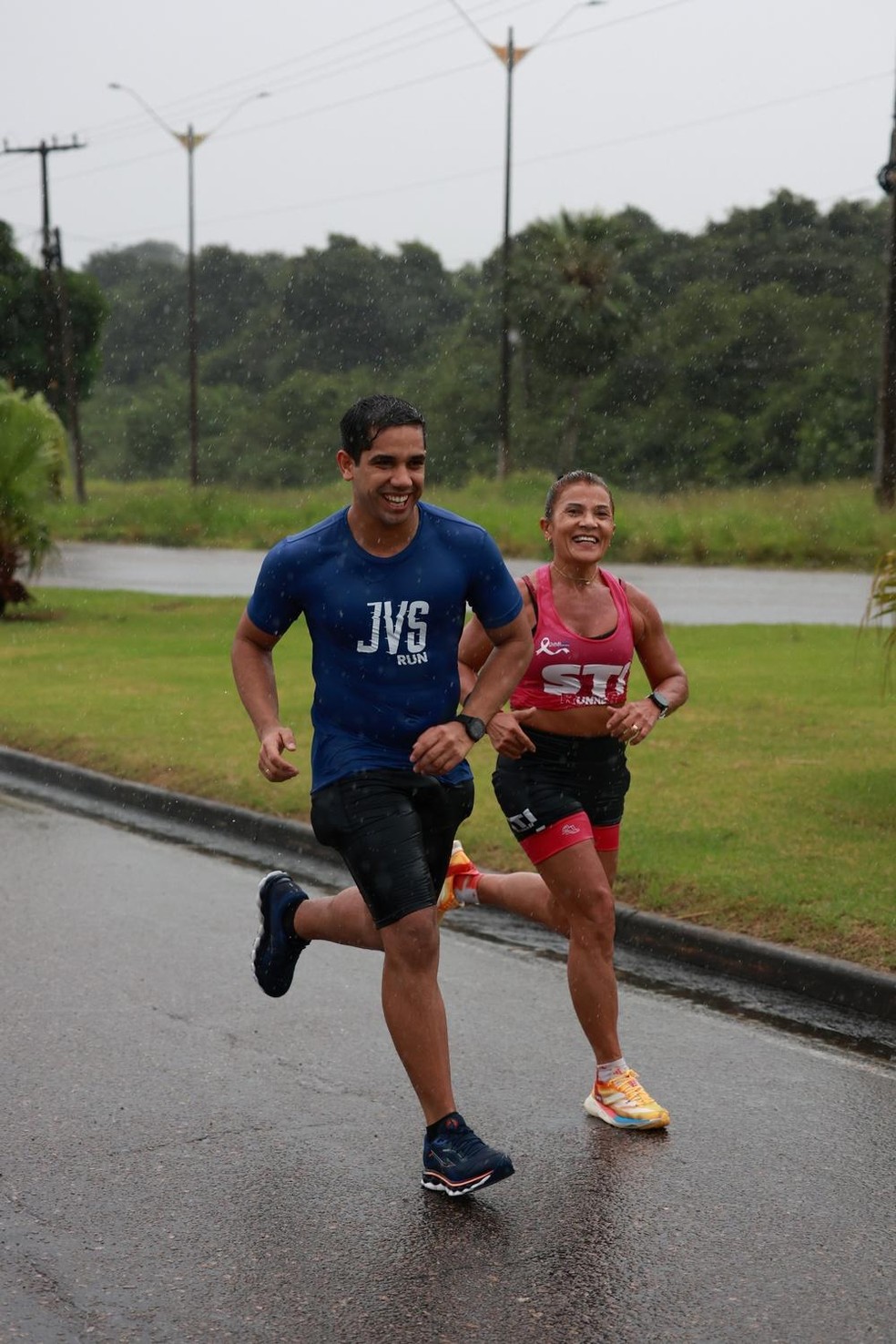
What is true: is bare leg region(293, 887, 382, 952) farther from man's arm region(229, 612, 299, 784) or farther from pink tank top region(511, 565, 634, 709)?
pink tank top region(511, 565, 634, 709)

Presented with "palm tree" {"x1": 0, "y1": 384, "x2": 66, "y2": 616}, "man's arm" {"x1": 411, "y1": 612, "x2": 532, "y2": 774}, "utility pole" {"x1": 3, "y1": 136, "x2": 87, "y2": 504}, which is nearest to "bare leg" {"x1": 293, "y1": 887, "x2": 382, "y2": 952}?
"man's arm" {"x1": 411, "y1": 612, "x2": 532, "y2": 774}

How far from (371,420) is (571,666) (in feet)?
3.39

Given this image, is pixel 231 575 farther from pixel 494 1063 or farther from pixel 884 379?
pixel 494 1063

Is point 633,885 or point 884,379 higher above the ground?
point 884,379

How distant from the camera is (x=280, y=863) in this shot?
890cm

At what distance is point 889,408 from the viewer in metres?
29.8

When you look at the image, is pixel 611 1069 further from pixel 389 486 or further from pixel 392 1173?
pixel 389 486

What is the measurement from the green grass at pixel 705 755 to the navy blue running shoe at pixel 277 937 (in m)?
2.16

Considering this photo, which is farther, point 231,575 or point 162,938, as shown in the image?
point 231,575

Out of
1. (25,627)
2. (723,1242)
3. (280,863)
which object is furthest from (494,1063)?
(25,627)

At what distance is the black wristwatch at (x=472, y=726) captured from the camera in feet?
15.2

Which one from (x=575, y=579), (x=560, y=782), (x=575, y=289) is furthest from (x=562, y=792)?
(x=575, y=289)

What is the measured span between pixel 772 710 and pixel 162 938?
6066mm

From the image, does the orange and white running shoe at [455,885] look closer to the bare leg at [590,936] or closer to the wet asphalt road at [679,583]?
the bare leg at [590,936]
